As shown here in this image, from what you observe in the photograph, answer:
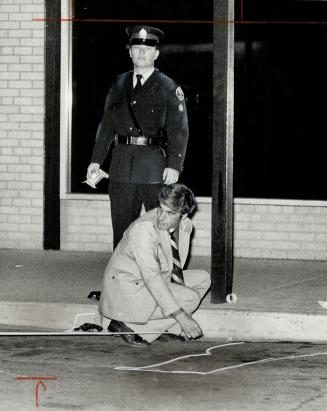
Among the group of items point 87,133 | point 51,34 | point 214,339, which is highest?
point 51,34

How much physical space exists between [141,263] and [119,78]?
218 cm

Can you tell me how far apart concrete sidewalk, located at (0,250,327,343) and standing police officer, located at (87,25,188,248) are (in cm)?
86

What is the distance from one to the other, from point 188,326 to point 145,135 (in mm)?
2235

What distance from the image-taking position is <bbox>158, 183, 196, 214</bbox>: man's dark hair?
8.52m

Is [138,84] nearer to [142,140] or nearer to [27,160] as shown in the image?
[142,140]

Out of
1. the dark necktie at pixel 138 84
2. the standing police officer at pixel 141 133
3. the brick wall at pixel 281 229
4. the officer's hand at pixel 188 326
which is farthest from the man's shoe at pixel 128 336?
the brick wall at pixel 281 229

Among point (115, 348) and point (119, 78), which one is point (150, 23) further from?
point (115, 348)

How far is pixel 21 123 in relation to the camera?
1355cm

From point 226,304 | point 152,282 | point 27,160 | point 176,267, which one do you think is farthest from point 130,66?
point 152,282

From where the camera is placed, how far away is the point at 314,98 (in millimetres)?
12680

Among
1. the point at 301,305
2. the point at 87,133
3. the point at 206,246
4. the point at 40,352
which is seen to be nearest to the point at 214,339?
the point at 301,305

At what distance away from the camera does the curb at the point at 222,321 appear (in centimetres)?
930

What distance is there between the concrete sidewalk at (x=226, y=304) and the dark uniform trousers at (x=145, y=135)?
0.86 m

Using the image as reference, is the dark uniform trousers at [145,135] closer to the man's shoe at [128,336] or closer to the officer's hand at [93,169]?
the officer's hand at [93,169]
